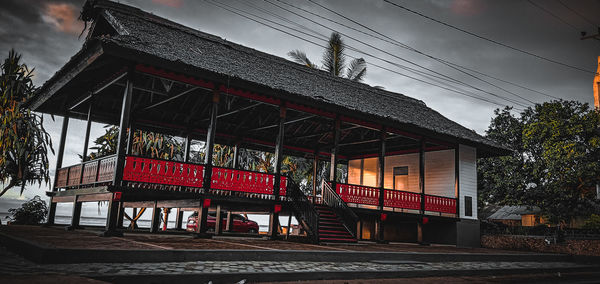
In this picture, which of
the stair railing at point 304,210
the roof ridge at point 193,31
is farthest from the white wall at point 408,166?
the stair railing at point 304,210

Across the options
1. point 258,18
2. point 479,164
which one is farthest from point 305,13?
point 479,164

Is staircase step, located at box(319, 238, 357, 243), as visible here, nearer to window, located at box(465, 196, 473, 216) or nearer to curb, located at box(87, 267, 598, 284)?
curb, located at box(87, 267, 598, 284)

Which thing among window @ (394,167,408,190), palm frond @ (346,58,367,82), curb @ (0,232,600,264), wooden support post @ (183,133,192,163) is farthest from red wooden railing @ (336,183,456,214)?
palm frond @ (346,58,367,82)

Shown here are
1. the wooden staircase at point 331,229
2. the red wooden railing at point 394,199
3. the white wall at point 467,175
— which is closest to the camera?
the wooden staircase at point 331,229

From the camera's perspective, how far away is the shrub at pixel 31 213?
16.2m

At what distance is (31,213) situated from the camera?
1642cm

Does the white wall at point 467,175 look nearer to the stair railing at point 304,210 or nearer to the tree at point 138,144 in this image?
the stair railing at point 304,210

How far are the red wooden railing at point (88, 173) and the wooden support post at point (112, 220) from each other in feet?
2.41

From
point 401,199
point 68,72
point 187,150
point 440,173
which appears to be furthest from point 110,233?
point 440,173

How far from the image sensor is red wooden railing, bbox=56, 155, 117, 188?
11844 millimetres

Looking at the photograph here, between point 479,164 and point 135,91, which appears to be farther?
point 479,164

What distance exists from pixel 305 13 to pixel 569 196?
16.4 metres

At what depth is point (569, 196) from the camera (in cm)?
2144

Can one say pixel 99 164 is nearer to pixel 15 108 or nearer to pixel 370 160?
pixel 15 108
